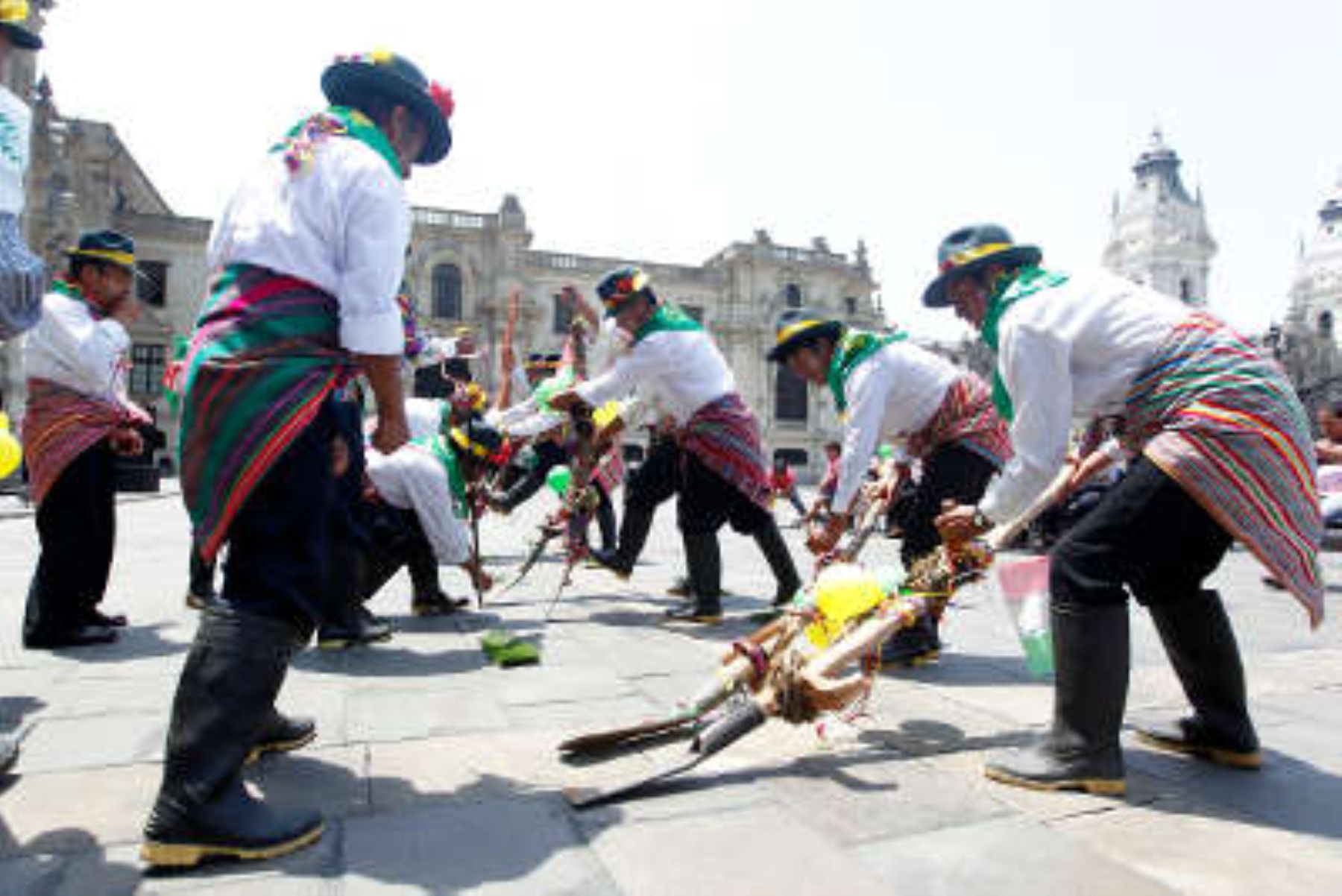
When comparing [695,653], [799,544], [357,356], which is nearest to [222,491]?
[357,356]

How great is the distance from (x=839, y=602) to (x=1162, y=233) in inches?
3282

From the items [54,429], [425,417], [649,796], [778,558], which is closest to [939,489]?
[778,558]

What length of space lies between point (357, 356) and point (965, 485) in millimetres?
2751

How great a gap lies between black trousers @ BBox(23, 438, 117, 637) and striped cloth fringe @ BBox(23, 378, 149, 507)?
0.05m

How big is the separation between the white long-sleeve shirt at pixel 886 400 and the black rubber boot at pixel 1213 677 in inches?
52.6

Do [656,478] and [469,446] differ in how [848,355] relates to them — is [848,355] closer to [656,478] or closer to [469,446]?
[656,478]

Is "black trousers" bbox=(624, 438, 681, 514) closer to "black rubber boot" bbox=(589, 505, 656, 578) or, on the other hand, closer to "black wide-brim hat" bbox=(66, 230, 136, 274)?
"black rubber boot" bbox=(589, 505, 656, 578)

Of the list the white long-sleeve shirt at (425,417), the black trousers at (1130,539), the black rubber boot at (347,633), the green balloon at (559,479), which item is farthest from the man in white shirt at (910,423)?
the green balloon at (559,479)

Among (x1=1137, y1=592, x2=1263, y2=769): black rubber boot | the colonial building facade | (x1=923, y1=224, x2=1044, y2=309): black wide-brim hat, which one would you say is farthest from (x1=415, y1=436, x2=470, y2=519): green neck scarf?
the colonial building facade

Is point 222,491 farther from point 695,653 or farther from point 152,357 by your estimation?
point 152,357

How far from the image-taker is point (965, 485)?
3.79 metres

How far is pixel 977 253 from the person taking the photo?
2773 millimetres

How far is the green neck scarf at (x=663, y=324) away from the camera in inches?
185

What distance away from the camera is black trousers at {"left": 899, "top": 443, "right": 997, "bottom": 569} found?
372cm
